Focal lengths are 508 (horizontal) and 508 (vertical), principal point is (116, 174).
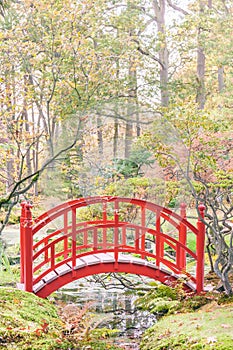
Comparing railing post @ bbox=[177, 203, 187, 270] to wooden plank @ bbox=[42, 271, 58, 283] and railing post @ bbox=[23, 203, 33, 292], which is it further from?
railing post @ bbox=[23, 203, 33, 292]

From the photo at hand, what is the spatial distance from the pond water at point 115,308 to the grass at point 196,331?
0.30 meters

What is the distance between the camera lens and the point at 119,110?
879cm

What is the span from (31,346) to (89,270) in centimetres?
253

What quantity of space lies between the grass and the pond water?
30 cm

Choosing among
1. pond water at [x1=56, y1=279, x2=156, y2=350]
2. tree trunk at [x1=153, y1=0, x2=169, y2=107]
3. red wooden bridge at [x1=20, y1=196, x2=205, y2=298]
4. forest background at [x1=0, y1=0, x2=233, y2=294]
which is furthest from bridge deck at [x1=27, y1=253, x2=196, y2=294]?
tree trunk at [x1=153, y1=0, x2=169, y2=107]

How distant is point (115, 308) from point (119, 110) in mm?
3697

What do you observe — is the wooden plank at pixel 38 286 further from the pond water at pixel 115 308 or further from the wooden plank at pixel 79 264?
the pond water at pixel 115 308

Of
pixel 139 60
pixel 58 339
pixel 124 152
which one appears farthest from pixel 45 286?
pixel 139 60

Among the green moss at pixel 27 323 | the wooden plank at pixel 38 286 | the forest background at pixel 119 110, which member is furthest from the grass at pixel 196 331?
the wooden plank at pixel 38 286

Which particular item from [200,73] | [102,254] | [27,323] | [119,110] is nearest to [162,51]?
[200,73]

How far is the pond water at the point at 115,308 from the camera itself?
17.6 feet

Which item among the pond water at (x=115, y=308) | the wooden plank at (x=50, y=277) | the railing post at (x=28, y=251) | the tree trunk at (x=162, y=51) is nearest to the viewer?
the pond water at (x=115, y=308)

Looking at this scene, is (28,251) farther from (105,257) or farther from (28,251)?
(105,257)

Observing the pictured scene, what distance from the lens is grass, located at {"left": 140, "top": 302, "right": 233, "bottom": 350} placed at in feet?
13.2
